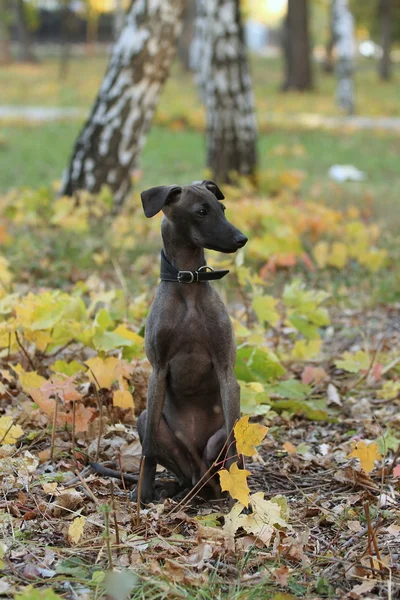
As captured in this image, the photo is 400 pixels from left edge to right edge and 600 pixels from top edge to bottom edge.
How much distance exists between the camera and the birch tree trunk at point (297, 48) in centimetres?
2962

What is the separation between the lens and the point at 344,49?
78.9 ft

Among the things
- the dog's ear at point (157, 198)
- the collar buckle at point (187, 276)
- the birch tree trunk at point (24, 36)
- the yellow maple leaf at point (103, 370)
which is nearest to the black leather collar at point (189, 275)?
the collar buckle at point (187, 276)

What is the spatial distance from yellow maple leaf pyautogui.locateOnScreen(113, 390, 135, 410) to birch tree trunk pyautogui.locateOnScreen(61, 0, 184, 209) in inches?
213

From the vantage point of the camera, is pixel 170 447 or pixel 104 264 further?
pixel 104 264

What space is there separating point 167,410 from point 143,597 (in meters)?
1.01

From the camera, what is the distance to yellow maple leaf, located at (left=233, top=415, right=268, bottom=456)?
9.70 ft

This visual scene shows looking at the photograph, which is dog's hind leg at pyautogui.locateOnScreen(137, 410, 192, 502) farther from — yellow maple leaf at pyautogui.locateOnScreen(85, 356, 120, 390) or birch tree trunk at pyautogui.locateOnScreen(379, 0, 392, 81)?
birch tree trunk at pyautogui.locateOnScreen(379, 0, 392, 81)

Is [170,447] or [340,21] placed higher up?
[340,21]

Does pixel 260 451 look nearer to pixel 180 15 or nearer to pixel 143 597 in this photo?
pixel 143 597

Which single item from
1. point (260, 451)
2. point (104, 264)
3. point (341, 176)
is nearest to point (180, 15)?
point (104, 264)

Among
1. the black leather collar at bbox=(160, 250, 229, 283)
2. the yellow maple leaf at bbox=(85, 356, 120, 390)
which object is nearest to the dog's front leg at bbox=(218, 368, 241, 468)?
the black leather collar at bbox=(160, 250, 229, 283)

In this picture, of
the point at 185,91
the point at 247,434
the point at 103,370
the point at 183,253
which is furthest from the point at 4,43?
the point at 247,434

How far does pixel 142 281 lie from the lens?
6891 millimetres

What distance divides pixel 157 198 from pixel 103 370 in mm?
972
